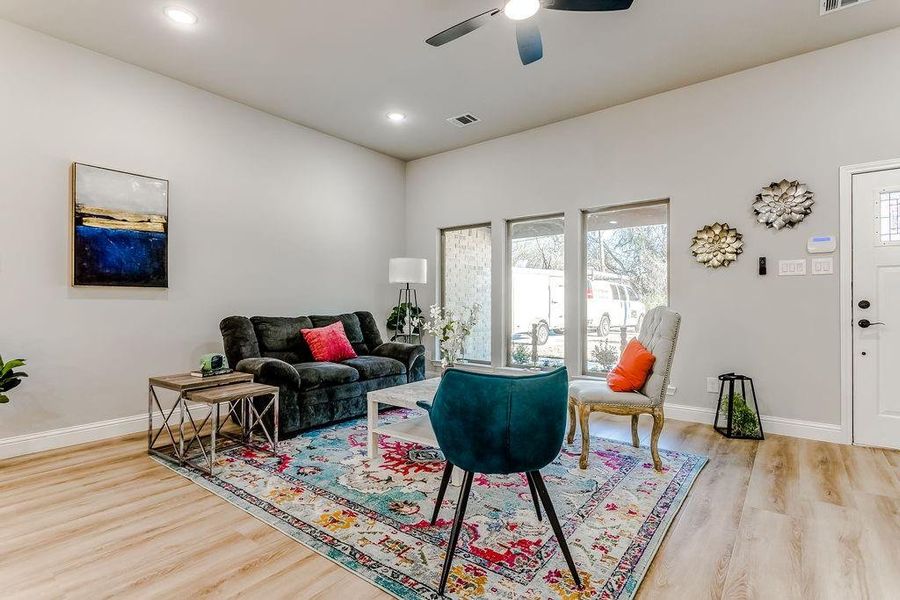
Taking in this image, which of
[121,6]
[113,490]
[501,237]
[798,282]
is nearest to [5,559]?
[113,490]

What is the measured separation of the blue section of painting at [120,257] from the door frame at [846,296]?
5.45m

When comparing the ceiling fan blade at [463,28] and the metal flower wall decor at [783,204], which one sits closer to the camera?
the ceiling fan blade at [463,28]

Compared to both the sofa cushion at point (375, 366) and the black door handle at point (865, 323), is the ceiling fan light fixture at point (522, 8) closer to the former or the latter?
the sofa cushion at point (375, 366)

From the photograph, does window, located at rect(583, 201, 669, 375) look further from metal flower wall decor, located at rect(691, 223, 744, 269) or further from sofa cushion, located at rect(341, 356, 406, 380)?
sofa cushion, located at rect(341, 356, 406, 380)

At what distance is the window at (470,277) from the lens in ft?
18.5

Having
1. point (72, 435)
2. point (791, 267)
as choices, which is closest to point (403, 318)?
point (72, 435)

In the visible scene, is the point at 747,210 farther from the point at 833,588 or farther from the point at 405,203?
the point at 405,203

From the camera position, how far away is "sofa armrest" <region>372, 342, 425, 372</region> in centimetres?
473

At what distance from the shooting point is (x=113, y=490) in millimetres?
2617

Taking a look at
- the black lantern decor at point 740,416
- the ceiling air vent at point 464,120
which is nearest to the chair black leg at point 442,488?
the black lantern decor at point 740,416

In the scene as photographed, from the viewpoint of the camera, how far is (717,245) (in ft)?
13.1

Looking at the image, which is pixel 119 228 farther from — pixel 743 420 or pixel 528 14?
pixel 743 420

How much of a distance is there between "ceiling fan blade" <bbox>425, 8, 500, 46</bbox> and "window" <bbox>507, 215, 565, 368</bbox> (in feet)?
8.90

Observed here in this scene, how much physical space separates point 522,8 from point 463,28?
35 centimetres
